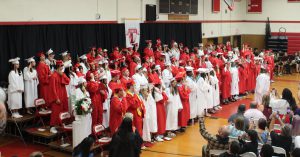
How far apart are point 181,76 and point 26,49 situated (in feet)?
17.7

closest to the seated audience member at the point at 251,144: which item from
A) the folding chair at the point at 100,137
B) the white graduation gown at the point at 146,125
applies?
the white graduation gown at the point at 146,125

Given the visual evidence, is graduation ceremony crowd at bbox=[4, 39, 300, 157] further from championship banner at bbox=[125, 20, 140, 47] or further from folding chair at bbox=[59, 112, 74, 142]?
championship banner at bbox=[125, 20, 140, 47]

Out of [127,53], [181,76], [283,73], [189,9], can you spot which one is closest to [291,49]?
[283,73]

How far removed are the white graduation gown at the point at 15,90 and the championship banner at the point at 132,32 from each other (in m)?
7.13

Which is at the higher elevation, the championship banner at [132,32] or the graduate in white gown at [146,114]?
the championship banner at [132,32]

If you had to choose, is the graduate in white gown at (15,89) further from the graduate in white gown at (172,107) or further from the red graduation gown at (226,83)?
the red graduation gown at (226,83)

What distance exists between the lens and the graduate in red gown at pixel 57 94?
10828 mm

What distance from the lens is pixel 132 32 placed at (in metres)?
17.8

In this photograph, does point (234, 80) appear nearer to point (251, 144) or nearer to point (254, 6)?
point (251, 144)

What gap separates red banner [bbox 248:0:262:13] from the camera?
27.5 m

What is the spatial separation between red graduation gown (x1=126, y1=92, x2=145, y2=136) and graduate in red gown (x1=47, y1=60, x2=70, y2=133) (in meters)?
2.24

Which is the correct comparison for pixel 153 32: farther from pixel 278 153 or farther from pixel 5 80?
pixel 278 153

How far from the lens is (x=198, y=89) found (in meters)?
13.2

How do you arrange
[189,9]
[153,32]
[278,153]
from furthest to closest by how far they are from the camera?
[189,9] → [153,32] → [278,153]
